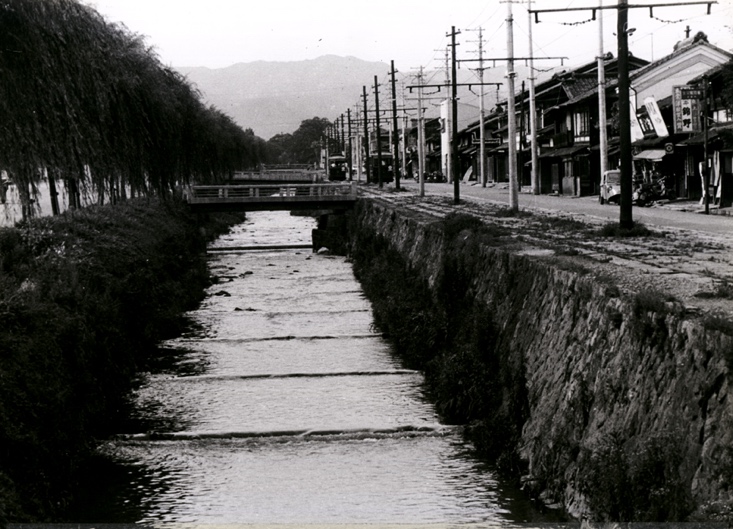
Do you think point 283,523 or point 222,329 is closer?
point 283,523

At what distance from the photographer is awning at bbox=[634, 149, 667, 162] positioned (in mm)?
41781

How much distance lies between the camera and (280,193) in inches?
1994

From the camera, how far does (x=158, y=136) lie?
110 feet

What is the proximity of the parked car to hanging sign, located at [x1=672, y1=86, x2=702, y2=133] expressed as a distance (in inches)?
182

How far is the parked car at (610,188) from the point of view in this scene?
139 ft

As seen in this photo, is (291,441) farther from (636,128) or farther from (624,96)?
(636,128)

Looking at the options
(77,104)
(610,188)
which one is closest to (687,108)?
(610,188)

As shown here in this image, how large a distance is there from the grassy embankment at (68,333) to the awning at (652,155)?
21.6 meters

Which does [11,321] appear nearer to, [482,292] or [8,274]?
[8,274]

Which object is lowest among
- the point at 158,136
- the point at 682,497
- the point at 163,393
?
the point at 163,393

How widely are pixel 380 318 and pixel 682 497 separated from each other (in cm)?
2119

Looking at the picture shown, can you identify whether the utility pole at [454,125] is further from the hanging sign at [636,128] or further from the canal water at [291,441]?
the canal water at [291,441]

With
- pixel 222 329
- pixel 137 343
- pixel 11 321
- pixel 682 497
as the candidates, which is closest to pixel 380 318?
pixel 222 329

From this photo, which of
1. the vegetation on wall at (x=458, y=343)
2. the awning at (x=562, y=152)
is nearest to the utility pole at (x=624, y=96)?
the vegetation on wall at (x=458, y=343)
